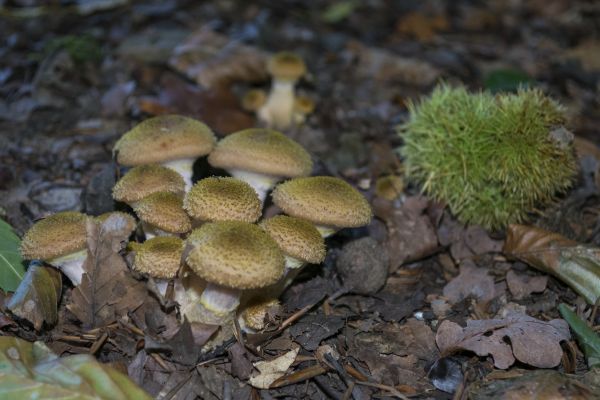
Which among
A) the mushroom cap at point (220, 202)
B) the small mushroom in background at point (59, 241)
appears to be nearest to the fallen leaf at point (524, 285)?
the mushroom cap at point (220, 202)

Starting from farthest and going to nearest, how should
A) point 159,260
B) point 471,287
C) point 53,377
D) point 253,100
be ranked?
point 253,100
point 471,287
point 159,260
point 53,377

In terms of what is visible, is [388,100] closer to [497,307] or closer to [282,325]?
[497,307]

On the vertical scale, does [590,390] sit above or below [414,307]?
above

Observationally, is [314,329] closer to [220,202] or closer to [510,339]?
[220,202]

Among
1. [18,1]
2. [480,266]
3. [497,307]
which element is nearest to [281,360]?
[497,307]

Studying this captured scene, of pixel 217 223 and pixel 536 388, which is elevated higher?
pixel 217 223

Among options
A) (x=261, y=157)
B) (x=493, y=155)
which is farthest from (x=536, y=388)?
(x=261, y=157)

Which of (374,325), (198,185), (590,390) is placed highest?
(198,185)
